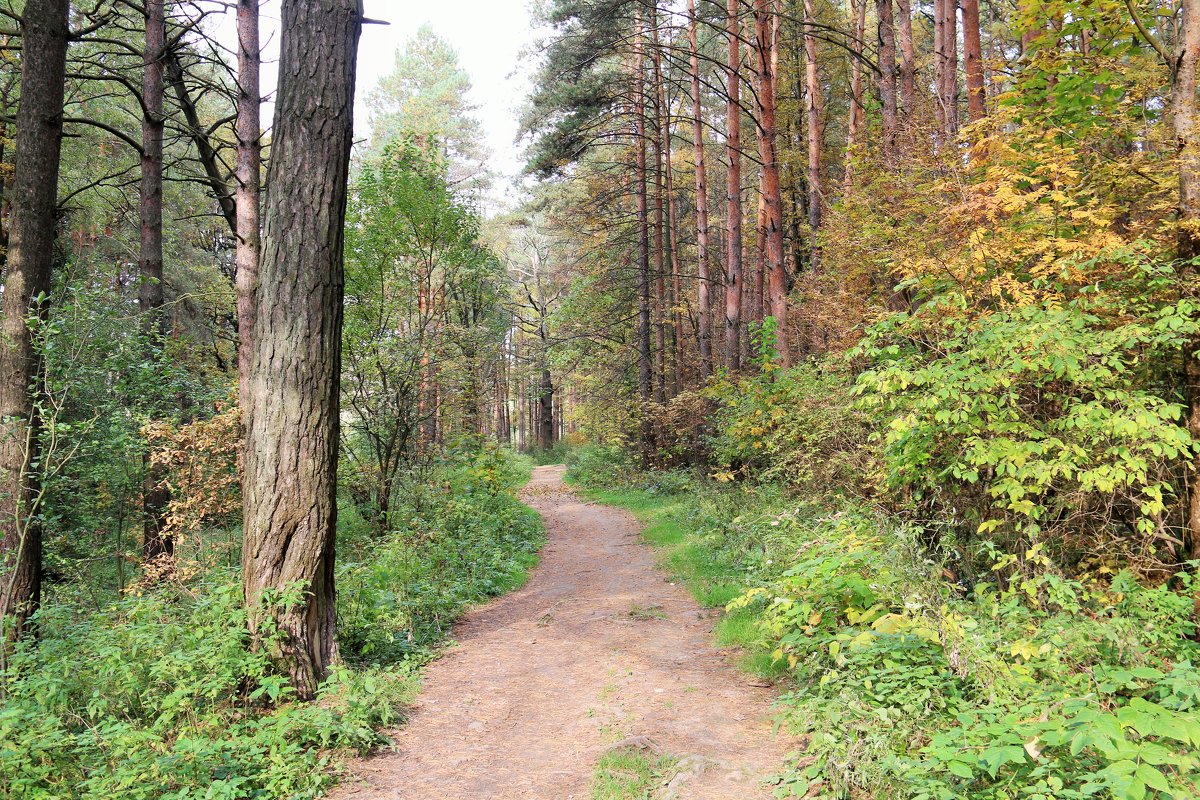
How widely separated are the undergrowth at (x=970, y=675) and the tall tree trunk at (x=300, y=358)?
320 centimetres

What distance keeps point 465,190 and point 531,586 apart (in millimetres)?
22558

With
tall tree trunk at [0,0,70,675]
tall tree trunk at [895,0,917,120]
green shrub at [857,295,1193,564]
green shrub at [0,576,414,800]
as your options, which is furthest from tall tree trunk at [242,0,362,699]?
tall tree trunk at [895,0,917,120]

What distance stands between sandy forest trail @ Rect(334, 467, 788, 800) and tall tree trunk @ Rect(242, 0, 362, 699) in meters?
1.13

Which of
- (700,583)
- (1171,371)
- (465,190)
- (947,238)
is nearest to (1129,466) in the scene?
(1171,371)

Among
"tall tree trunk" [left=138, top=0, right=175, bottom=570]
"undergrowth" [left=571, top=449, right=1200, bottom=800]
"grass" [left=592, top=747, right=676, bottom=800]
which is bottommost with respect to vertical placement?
"grass" [left=592, top=747, right=676, bottom=800]

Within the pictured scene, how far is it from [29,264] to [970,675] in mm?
8292

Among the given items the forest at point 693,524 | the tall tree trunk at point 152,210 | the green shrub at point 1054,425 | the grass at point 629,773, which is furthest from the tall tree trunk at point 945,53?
the tall tree trunk at point 152,210

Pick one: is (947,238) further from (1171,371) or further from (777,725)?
(777,725)

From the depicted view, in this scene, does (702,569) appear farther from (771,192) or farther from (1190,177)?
(771,192)

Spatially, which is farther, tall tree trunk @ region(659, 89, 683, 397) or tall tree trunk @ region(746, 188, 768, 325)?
tall tree trunk @ region(659, 89, 683, 397)

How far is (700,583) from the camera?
7.96m

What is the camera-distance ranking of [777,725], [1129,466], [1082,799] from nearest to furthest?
[1082,799]
[777,725]
[1129,466]

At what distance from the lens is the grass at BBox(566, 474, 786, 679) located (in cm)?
555

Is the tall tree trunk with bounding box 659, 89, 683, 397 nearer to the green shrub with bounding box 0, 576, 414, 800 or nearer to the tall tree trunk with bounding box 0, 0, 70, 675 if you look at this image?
the tall tree trunk with bounding box 0, 0, 70, 675
